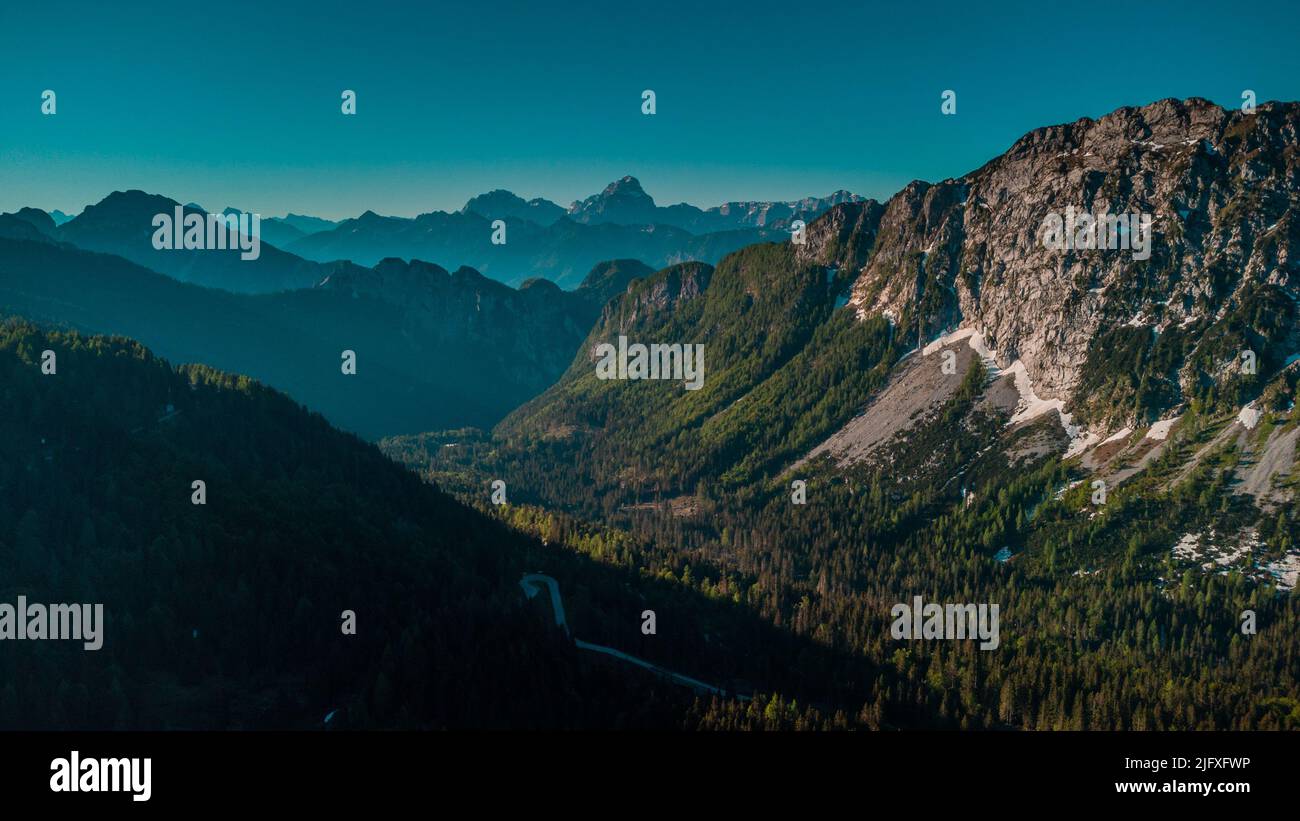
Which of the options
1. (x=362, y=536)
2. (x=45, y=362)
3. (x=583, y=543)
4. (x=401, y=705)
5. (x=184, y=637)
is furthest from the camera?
A: (x=583, y=543)

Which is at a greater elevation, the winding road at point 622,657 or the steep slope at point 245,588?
the steep slope at point 245,588

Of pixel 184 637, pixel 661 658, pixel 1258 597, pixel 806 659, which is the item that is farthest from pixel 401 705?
pixel 1258 597

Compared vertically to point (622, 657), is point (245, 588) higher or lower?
higher

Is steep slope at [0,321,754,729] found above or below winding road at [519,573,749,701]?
above

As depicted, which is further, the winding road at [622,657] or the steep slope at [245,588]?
the winding road at [622,657]

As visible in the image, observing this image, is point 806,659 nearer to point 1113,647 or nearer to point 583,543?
point 583,543

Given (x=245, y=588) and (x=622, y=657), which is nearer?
(x=245, y=588)

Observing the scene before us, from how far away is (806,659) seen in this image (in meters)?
142

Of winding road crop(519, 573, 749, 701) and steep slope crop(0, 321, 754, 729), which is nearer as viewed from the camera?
steep slope crop(0, 321, 754, 729)
